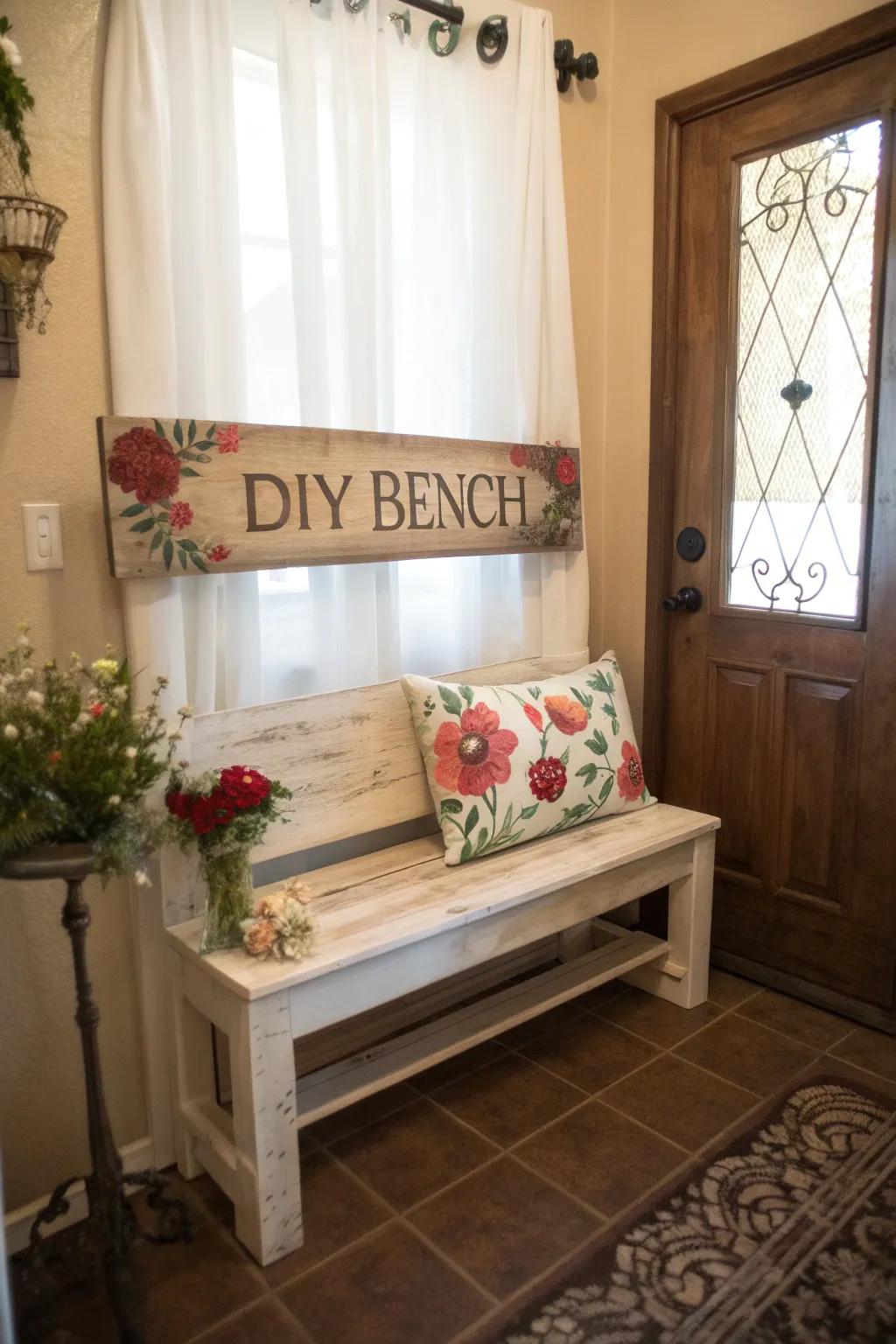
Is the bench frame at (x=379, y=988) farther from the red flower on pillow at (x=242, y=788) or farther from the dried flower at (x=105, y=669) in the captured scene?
the dried flower at (x=105, y=669)

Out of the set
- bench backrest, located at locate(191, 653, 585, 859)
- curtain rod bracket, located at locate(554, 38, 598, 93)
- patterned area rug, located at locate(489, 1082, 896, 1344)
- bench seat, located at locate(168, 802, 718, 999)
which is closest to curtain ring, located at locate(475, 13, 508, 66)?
curtain rod bracket, located at locate(554, 38, 598, 93)

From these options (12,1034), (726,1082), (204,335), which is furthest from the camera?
(726,1082)

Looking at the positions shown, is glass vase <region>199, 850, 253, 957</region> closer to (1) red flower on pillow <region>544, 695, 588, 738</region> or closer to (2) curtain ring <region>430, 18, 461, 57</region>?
(1) red flower on pillow <region>544, 695, 588, 738</region>

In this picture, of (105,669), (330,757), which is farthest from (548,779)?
(105,669)

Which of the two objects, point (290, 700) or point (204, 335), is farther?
point (290, 700)

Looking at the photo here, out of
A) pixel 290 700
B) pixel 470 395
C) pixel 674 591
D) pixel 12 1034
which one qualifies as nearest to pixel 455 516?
pixel 470 395

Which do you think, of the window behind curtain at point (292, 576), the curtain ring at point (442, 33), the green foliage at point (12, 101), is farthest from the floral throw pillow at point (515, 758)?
the curtain ring at point (442, 33)

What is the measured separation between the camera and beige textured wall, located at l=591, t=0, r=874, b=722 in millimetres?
2385

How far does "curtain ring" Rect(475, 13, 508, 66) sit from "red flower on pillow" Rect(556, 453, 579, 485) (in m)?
0.91

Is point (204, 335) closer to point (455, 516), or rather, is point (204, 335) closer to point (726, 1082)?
point (455, 516)

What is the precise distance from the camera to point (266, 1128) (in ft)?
5.31

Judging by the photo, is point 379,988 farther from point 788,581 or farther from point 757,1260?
point 788,581

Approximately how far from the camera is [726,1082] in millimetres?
2137

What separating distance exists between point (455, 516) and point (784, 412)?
2.89 feet
